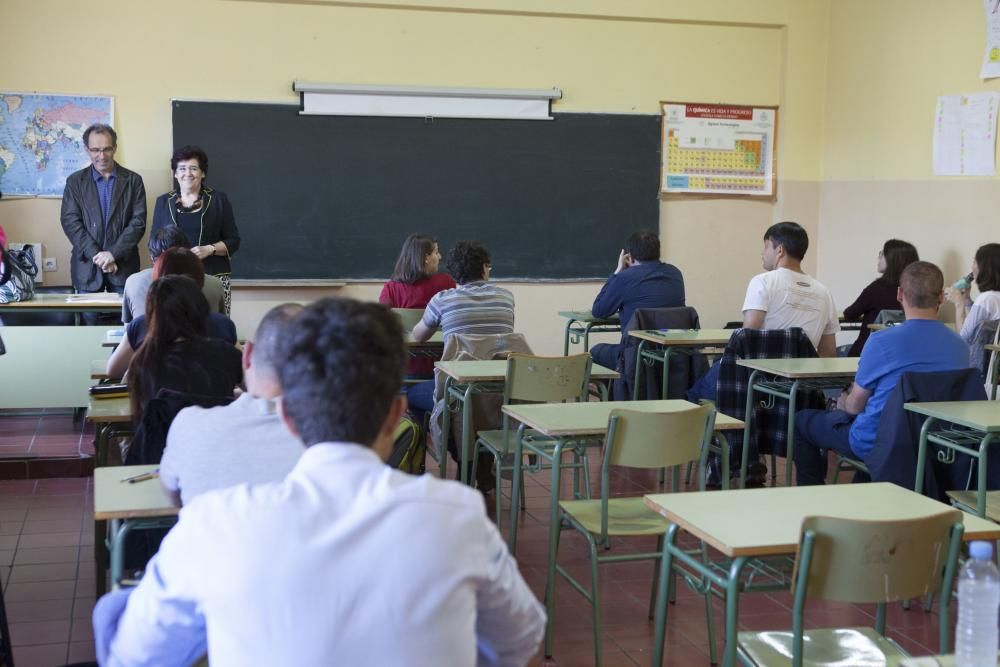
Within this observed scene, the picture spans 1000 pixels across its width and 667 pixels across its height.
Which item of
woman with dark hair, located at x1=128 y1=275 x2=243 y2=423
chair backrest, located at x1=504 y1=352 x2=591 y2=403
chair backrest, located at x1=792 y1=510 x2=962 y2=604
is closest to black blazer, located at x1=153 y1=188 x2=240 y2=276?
chair backrest, located at x1=504 y1=352 x2=591 y2=403

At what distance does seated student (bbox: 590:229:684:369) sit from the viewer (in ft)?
19.7

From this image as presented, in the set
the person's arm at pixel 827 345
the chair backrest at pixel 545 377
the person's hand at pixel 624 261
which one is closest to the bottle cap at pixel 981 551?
the chair backrest at pixel 545 377

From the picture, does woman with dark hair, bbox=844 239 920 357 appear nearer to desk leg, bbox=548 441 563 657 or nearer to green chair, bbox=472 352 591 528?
green chair, bbox=472 352 591 528

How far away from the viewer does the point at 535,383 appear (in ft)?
13.5

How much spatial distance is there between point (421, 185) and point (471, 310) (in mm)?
3079

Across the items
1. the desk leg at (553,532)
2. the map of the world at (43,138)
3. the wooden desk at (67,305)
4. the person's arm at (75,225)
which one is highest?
the map of the world at (43,138)

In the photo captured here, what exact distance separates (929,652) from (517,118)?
5.40 meters

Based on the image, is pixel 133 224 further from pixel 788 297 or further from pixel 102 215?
pixel 788 297

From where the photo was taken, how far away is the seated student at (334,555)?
1158 mm

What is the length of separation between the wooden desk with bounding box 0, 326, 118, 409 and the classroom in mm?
1317

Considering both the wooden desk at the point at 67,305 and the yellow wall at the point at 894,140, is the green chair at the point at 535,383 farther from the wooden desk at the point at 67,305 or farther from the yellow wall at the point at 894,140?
the yellow wall at the point at 894,140

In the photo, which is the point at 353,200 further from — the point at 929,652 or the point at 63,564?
the point at 929,652

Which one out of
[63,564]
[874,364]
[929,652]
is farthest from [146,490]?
[874,364]

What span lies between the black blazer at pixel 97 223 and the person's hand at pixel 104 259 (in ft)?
0.16
